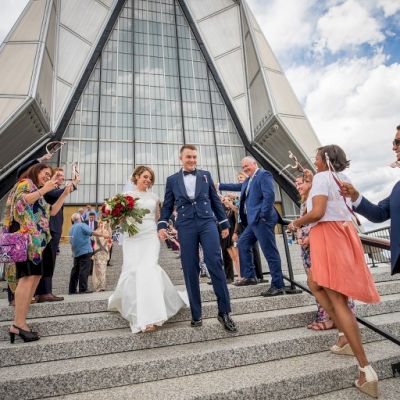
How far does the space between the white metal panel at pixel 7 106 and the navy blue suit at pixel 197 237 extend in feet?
40.1

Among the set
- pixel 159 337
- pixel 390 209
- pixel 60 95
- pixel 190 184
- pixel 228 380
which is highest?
pixel 60 95

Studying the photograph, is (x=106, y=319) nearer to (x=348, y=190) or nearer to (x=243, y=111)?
(x=348, y=190)

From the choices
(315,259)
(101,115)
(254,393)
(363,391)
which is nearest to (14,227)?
(254,393)

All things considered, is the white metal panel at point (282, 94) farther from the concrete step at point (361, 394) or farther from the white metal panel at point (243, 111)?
the concrete step at point (361, 394)

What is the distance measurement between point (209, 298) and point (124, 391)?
1.55m

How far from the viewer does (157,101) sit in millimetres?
17016

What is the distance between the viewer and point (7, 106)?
1192cm

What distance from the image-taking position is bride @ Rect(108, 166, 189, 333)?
2.41m

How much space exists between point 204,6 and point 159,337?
2280 centimetres

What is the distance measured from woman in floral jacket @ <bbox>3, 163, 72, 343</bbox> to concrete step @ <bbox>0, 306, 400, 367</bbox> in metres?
0.19

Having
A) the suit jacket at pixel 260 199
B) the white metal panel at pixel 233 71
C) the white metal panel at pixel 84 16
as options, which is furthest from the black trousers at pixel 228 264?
the white metal panel at pixel 84 16

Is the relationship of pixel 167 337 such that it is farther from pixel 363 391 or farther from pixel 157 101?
pixel 157 101

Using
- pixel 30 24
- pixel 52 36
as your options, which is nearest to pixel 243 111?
pixel 52 36

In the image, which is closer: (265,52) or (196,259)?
(196,259)
